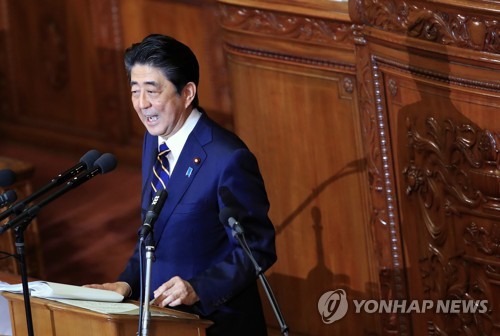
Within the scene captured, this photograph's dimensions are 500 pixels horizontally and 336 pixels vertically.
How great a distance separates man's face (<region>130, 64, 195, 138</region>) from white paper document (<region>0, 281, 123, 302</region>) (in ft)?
1.89

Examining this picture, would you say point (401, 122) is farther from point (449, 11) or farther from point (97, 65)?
point (97, 65)

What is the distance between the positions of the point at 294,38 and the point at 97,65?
10.7ft

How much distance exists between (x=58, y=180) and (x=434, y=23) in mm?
1537

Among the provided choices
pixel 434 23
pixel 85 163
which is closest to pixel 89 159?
pixel 85 163

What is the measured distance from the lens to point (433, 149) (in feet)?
13.4

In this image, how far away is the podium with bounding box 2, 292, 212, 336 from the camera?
10.2 ft

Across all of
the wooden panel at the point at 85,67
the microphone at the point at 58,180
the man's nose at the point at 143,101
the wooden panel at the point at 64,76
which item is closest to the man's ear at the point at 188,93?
the man's nose at the point at 143,101

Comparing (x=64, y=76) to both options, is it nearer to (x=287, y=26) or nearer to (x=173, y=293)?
(x=287, y=26)

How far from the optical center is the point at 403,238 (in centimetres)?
443

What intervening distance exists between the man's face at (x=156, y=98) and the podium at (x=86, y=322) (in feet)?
2.11

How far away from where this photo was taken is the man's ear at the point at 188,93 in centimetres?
353

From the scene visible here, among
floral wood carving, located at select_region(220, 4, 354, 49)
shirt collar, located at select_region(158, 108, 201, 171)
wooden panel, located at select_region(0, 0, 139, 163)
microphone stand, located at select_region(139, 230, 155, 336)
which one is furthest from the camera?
wooden panel, located at select_region(0, 0, 139, 163)

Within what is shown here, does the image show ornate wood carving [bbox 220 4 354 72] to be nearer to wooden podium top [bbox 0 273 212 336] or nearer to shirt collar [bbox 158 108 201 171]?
shirt collar [bbox 158 108 201 171]

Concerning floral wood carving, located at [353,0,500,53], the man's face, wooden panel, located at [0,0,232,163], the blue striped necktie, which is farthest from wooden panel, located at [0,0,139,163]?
the man's face
